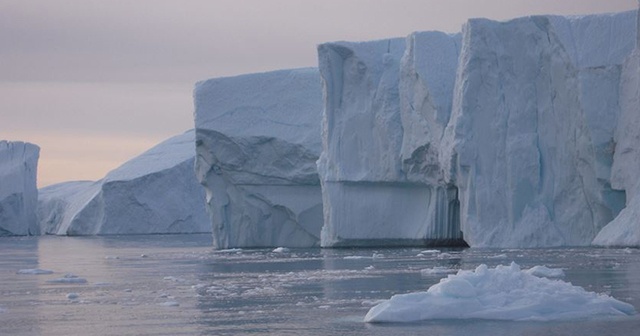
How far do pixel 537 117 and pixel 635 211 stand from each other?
11.4 ft

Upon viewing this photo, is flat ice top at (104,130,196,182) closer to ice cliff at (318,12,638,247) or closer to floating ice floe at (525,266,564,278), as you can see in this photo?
ice cliff at (318,12,638,247)

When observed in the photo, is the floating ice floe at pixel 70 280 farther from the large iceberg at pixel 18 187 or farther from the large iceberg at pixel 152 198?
the large iceberg at pixel 18 187

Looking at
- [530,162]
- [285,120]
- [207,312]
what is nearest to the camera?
[207,312]

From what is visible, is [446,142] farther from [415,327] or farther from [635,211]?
[415,327]

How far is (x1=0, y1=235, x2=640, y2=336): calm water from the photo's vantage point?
907 centimetres

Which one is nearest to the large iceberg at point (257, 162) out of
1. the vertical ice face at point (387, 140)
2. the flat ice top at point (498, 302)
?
the vertical ice face at point (387, 140)

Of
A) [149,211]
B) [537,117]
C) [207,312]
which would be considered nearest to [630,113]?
[537,117]

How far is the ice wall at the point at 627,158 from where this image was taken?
1931 cm

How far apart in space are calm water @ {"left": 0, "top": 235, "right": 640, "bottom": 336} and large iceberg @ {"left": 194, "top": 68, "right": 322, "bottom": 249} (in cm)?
526

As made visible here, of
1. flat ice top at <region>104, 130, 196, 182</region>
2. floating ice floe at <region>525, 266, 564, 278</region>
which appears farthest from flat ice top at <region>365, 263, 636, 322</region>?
flat ice top at <region>104, 130, 196, 182</region>

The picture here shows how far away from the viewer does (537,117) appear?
72.1ft

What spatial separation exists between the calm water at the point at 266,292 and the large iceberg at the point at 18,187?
28914 millimetres

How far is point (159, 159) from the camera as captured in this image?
45.4 meters

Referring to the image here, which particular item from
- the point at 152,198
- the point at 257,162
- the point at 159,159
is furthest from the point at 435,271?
the point at 159,159
